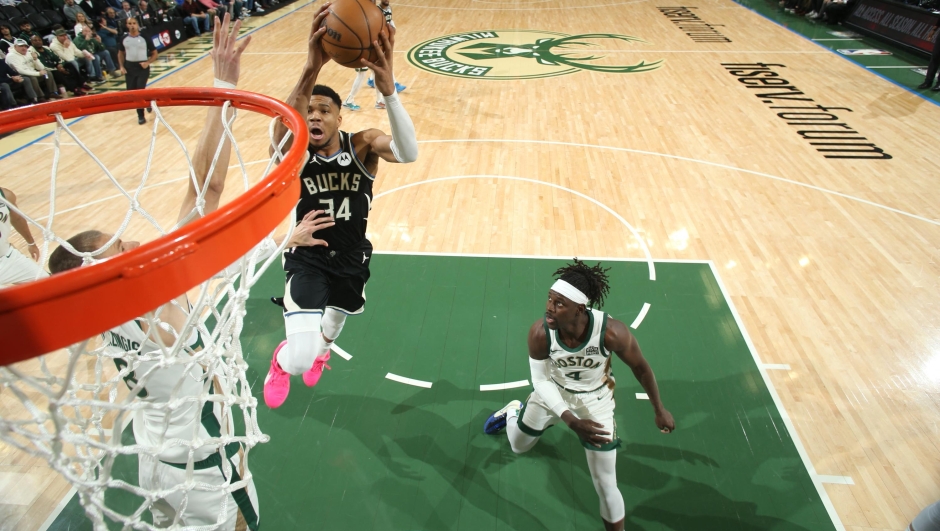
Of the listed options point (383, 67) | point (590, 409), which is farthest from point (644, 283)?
point (383, 67)

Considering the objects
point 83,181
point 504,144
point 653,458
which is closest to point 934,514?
point 653,458

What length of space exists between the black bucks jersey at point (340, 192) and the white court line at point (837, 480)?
3.31m

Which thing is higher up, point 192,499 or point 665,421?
point 192,499

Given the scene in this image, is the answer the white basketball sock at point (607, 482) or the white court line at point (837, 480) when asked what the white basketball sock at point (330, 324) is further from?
the white court line at point (837, 480)

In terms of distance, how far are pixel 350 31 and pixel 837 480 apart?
12.9ft

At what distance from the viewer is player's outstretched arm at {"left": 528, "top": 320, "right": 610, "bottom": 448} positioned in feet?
9.75

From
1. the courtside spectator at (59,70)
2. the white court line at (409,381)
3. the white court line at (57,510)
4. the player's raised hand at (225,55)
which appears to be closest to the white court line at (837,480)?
the white court line at (409,381)

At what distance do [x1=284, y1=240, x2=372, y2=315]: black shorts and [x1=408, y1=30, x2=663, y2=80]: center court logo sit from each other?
841 centimetres

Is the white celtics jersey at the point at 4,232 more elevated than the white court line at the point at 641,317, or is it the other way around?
the white celtics jersey at the point at 4,232

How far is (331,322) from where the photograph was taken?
4.13m

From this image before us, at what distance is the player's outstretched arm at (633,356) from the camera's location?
10.2ft

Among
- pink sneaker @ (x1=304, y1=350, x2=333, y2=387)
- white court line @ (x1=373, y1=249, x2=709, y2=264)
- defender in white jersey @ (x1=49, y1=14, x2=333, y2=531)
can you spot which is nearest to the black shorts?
pink sneaker @ (x1=304, y1=350, x2=333, y2=387)

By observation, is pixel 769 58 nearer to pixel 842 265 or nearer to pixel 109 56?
pixel 842 265

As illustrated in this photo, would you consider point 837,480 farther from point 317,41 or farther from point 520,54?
point 520,54
